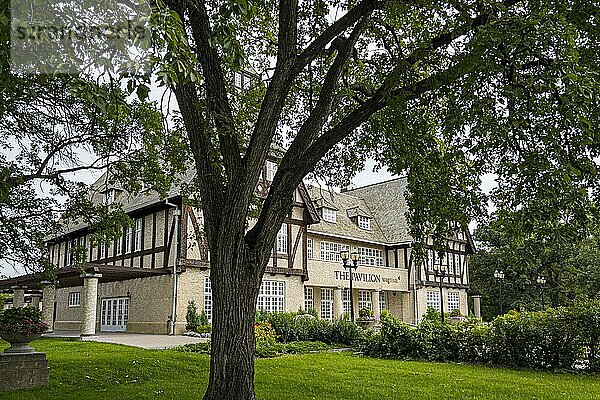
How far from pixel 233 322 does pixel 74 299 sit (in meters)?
29.9

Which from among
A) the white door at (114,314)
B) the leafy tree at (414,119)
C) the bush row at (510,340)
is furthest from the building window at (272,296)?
the leafy tree at (414,119)

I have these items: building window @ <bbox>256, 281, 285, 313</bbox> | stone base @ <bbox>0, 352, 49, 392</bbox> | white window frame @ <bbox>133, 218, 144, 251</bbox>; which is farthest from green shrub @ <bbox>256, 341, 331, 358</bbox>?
white window frame @ <bbox>133, 218, 144, 251</bbox>

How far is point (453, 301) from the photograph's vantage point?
37.2 m

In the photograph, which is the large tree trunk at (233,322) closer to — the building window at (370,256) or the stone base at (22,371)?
the stone base at (22,371)

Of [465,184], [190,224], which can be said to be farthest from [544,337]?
[190,224]

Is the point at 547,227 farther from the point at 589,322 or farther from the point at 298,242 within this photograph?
the point at 298,242

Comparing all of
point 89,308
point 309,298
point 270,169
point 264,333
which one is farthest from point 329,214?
point 264,333

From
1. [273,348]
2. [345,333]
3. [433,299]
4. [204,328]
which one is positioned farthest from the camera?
[433,299]

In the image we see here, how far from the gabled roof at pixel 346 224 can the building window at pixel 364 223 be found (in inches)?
10.1

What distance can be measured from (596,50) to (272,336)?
14.5 meters

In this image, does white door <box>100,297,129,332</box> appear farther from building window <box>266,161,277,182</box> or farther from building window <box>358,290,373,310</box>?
building window <box>358,290,373,310</box>

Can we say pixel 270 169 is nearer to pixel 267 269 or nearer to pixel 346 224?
pixel 267 269

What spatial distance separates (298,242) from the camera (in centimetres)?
2802

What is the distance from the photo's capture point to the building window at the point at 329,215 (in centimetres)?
3284
